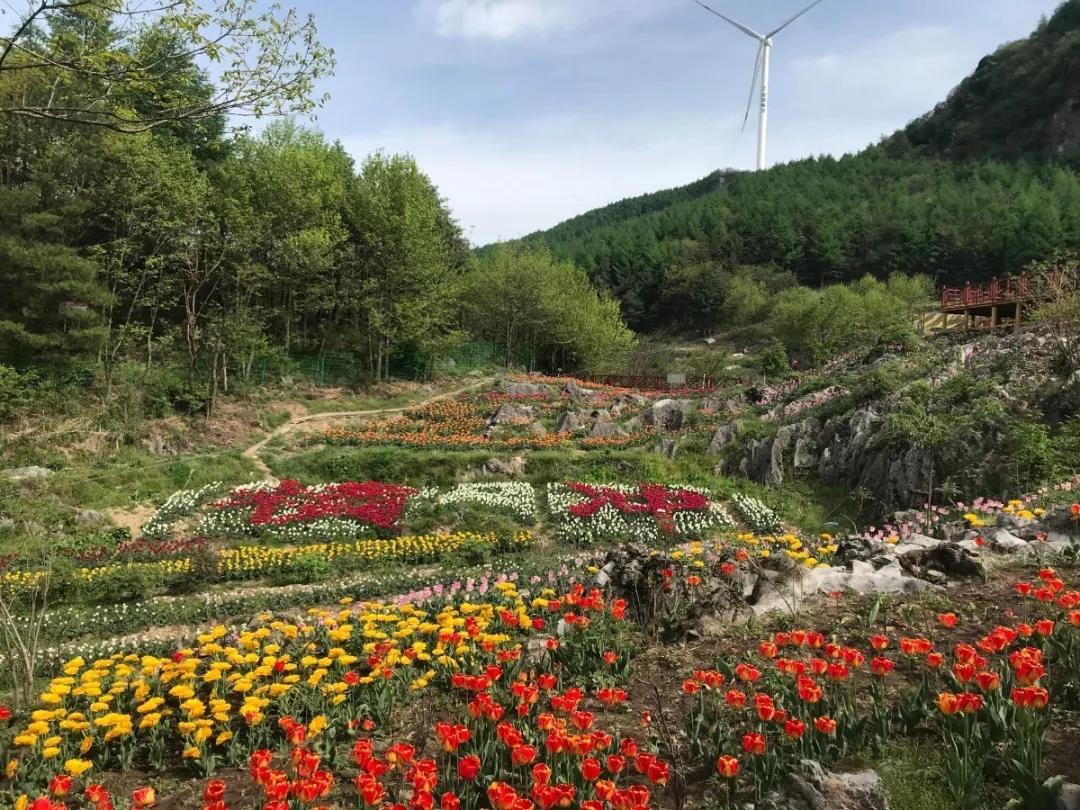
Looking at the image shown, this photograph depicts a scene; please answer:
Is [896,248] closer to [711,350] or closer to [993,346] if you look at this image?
[711,350]

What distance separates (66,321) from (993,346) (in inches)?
1229

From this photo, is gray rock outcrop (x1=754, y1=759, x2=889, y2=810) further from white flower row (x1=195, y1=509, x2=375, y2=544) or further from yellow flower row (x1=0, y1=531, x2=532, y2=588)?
white flower row (x1=195, y1=509, x2=375, y2=544)

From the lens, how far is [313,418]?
1143 inches

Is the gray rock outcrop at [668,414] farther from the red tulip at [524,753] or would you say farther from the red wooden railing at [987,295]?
the red tulip at [524,753]

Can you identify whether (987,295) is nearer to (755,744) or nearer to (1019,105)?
(755,744)

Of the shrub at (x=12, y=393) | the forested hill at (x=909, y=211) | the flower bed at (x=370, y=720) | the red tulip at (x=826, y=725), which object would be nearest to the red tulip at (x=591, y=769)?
the flower bed at (x=370, y=720)

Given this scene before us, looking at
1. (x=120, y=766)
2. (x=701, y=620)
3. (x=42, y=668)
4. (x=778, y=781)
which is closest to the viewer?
(x=778, y=781)

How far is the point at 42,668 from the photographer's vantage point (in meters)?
7.68

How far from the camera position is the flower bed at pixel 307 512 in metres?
15.3

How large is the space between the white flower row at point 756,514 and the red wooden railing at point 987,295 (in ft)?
47.3

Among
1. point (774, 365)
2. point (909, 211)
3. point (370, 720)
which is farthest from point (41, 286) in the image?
point (909, 211)

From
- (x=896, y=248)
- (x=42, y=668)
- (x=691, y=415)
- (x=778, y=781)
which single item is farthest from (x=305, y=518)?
(x=896, y=248)

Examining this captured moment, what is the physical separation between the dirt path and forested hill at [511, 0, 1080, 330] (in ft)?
103

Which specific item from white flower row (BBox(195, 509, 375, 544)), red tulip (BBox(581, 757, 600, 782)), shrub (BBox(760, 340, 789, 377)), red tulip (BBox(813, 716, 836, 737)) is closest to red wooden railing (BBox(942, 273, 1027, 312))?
shrub (BBox(760, 340, 789, 377))
